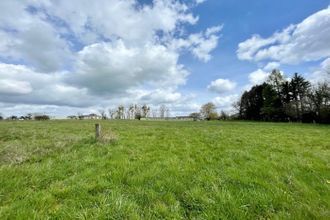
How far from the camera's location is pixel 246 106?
66000 mm

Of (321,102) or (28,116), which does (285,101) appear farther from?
(28,116)

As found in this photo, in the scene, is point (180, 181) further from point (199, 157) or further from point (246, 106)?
point (246, 106)

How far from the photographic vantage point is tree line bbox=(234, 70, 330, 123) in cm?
4325

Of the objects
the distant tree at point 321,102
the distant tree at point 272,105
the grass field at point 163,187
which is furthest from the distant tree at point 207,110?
the grass field at point 163,187

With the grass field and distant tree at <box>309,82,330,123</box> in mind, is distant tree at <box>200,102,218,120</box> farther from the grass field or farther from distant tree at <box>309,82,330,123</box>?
the grass field

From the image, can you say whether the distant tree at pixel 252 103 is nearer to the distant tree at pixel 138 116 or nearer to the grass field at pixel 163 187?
the distant tree at pixel 138 116

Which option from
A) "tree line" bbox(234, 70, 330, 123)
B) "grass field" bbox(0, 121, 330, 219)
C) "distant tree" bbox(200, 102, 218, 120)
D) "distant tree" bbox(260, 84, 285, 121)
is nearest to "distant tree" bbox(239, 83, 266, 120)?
"tree line" bbox(234, 70, 330, 123)

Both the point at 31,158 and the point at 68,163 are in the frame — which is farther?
the point at 31,158

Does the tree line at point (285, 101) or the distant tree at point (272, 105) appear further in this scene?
the distant tree at point (272, 105)

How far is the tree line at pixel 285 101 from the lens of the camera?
4325cm

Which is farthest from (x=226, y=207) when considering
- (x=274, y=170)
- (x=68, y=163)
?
(x=68, y=163)

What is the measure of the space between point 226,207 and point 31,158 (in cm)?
624

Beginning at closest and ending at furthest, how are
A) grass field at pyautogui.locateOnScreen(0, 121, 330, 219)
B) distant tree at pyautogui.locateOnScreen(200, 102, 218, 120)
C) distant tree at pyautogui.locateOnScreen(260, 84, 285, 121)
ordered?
grass field at pyautogui.locateOnScreen(0, 121, 330, 219)
distant tree at pyautogui.locateOnScreen(260, 84, 285, 121)
distant tree at pyautogui.locateOnScreen(200, 102, 218, 120)

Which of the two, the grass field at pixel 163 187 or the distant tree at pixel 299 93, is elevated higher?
the distant tree at pixel 299 93
